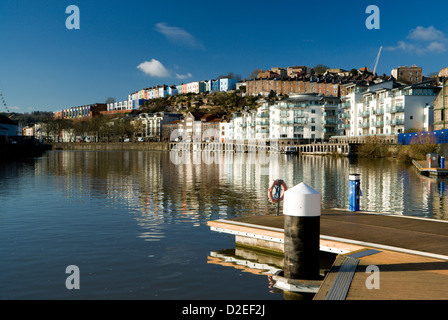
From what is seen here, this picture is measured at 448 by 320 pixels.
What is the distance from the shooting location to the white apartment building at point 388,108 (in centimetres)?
10194

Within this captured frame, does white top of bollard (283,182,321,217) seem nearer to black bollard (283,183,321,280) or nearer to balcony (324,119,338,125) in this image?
black bollard (283,183,321,280)

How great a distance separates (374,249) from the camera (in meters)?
12.6

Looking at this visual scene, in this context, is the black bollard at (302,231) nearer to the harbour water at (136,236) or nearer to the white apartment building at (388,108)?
the harbour water at (136,236)

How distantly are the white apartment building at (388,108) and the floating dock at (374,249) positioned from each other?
9062 cm

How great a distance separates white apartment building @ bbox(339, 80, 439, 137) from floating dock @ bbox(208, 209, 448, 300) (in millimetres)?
90623

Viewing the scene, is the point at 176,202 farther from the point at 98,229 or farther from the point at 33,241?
the point at 33,241

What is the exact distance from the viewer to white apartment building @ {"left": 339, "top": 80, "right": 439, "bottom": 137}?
101938 mm

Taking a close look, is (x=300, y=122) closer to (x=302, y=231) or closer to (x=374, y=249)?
(x=374, y=249)

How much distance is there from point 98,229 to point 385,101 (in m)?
102

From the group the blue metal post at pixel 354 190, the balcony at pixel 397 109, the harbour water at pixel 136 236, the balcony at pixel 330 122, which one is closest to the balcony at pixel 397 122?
the balcony at pixel 397 109

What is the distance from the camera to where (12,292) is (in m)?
12.2

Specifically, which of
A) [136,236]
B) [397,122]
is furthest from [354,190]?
[397,122]

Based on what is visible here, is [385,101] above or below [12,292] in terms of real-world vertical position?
above
